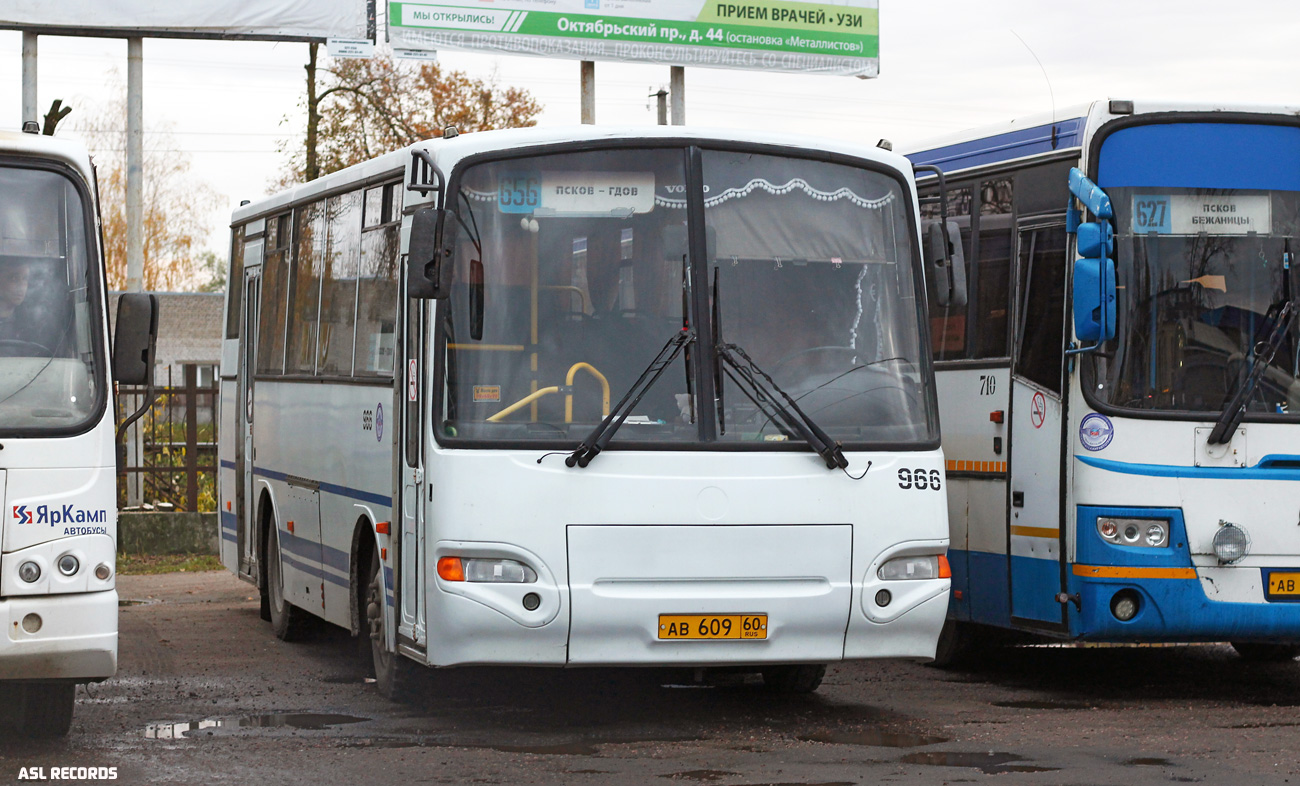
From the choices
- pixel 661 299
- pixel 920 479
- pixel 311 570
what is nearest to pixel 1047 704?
pixel 920 479

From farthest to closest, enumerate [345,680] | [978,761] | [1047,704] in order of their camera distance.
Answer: [345,680]
[1047,704]
[978,761]

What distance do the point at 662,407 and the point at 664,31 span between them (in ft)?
49.6

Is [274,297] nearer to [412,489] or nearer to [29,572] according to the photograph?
[412,489]

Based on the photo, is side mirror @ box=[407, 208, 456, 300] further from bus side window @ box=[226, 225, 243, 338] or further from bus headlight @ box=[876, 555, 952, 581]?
bus side window @ box=[226, 225, 243, 338]

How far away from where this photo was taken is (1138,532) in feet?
32.7

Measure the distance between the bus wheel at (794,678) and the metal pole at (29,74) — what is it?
13.2 metres

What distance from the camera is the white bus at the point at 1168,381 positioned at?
995cm

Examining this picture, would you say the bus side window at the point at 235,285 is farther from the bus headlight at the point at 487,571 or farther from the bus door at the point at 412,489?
the bus headlight at the point at 487,571

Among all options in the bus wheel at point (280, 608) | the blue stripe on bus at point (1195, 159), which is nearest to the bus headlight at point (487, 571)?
the blue stripe on bus at point (1195, 159)

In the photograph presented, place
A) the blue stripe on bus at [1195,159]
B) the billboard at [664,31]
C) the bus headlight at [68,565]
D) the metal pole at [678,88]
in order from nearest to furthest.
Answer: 1. the bus headlight at [68,565]
2. the blue stripe on bus at [1195,159]
3. the billboard at [664,31]
4. the metal pole at [678,88]

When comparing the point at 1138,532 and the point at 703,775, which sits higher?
the point at 1138,532

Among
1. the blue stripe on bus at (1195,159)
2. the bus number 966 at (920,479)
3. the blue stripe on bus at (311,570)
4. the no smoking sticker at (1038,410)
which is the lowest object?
the blue stripe on bus at (311,570)

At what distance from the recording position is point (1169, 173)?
10.2 m

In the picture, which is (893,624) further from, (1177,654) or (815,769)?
(1177,654)
